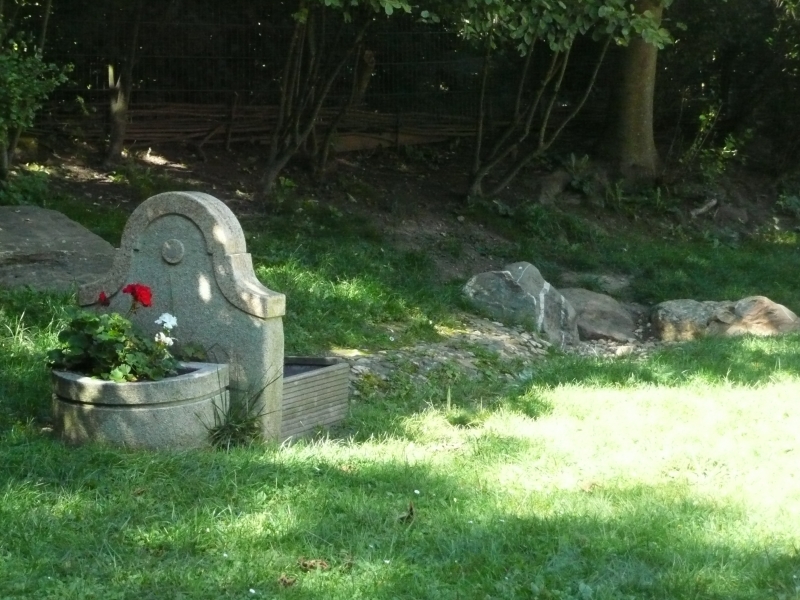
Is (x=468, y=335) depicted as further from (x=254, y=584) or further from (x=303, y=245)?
(x=254, y=584)

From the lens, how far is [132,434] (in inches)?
218

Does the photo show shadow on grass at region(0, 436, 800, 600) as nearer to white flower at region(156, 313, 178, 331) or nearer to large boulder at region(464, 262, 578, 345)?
→ white flower at region(156, 313, 178, 331)

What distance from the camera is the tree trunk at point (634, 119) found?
617 inches

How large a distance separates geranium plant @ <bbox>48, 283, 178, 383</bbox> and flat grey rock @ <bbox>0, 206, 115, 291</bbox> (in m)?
2.78

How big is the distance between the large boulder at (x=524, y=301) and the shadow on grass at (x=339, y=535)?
5229 millimetres

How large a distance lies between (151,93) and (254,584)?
443 inches

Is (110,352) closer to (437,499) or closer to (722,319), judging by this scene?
(437,499)

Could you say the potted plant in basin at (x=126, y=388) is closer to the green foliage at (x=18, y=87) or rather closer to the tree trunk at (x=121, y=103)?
the green foliage at (x=18, y=87)

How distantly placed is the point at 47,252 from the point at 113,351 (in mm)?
3722

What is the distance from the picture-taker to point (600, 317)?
38.7 feet

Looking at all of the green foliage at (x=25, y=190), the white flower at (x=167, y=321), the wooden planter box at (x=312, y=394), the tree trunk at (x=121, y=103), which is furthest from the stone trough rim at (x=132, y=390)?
the tree trunk at (x=121, y=103)

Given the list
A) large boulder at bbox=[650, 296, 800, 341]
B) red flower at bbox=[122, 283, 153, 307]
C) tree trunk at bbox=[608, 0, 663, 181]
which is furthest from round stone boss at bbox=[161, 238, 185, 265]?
tree trunk at bbox=[608, 0, 663, 181]

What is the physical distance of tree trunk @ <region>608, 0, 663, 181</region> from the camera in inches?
617

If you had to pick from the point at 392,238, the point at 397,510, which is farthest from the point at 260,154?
the point at 397,510
